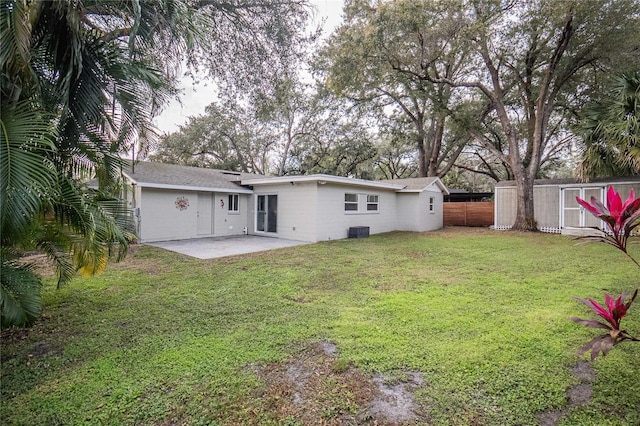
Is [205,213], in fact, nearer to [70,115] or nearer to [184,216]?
[184,216]

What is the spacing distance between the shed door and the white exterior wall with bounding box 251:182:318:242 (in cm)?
234

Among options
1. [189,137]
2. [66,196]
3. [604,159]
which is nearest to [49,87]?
[66,196]

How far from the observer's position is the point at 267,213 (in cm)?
1361

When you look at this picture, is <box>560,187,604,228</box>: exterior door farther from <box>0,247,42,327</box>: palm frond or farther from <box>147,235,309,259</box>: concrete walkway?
<box>0,247,42,327</box>: palm frond

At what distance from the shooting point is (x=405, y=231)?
15.9 m

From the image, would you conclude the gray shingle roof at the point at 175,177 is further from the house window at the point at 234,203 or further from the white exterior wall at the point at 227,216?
the white exterior wall at the point at 227,216

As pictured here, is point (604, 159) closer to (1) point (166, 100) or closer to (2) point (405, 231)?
(2) point (405, 231)

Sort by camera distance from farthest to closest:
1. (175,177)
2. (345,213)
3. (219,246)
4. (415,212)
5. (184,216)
Result: (415,212), (345,213), (175,177), (184,216), (219,246)

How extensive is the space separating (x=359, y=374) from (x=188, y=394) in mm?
1491

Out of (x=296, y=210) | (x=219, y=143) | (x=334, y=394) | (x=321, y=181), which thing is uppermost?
(x=219, y=143)

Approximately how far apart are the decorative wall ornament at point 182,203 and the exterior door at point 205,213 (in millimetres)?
602

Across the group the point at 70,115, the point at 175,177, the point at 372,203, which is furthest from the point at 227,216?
the point at 70,115

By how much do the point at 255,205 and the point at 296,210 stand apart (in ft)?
8.63

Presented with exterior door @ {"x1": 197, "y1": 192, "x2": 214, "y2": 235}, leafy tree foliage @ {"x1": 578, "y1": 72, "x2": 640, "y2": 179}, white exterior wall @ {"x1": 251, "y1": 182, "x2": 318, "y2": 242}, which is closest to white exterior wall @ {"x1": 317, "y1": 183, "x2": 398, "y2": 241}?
white exterior wall @ {"x1": 251, "y1": 182, "x2": 318, "y2": 242}
